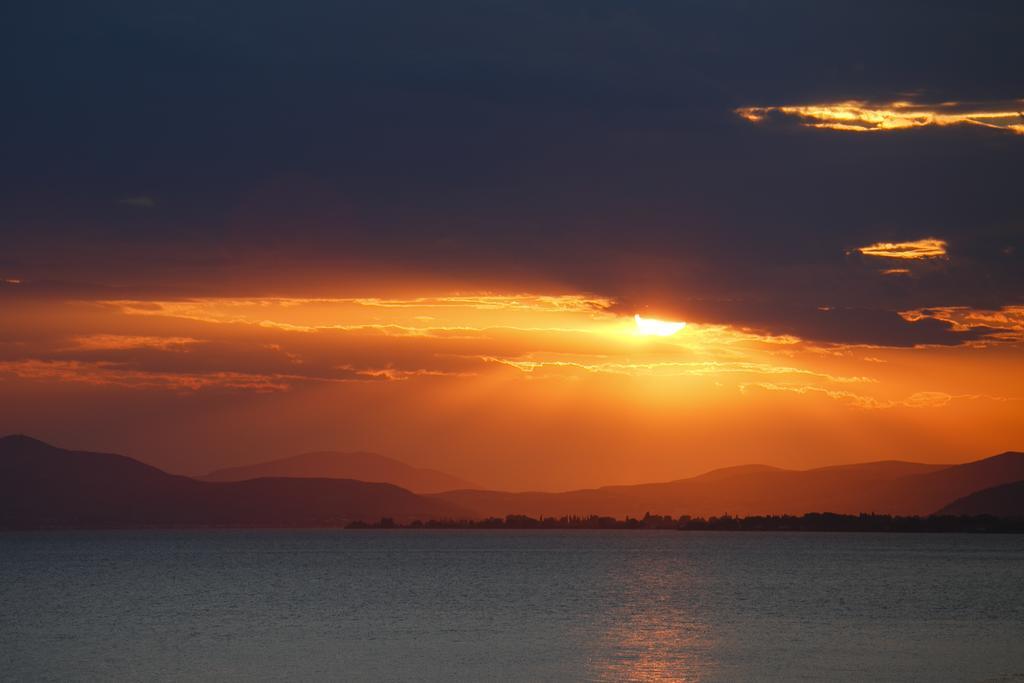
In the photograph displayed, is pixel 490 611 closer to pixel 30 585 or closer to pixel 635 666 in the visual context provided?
pixel 635 666

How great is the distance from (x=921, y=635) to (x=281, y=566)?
106455 millimetres

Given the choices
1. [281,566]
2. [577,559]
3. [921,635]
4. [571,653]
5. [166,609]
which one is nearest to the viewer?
[571,653]

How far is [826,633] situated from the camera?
69.1 meters

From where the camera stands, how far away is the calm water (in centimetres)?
5488

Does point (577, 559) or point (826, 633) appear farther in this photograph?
point (577, 559)

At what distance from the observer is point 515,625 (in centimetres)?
7462

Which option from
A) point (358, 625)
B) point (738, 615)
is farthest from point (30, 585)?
point (738, 615)

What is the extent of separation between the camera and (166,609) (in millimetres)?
87938

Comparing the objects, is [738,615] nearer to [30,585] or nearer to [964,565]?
[30,585]

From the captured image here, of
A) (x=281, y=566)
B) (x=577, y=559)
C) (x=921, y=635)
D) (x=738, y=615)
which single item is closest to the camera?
(x=921, y=635)

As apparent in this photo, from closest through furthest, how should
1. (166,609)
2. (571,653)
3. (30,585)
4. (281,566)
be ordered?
(571,653) → (166,609) → (30,585) → (281,566)

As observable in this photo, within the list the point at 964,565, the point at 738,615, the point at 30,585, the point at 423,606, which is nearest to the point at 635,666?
the point at 738,615

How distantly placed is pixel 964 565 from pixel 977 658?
114m

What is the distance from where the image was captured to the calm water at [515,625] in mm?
54875
